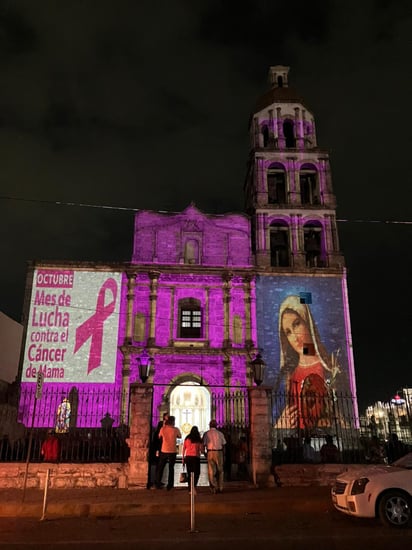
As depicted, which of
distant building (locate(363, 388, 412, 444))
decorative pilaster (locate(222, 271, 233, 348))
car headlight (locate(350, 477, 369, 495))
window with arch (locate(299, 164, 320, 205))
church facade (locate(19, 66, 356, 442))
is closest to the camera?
car headlight (locate(350, 477, 369, 495))

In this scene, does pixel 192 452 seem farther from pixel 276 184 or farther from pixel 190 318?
pixel 276 184

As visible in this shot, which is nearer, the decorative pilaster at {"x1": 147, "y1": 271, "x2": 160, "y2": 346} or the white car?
the white car

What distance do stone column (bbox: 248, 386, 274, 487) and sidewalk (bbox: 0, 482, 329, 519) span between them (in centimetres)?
128

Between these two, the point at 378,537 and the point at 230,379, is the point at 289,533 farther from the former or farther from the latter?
the point at 230,379

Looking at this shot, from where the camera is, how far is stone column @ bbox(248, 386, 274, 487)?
39.8 ft

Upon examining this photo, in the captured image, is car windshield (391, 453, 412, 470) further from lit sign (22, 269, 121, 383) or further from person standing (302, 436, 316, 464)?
lit sign (22, 269, 121, 383)

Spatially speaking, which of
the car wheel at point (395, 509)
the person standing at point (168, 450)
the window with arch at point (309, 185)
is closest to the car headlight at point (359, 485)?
the car wheel at point (395, 509)

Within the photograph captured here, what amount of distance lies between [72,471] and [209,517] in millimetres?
4607

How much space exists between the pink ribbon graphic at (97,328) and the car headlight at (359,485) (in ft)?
60.5

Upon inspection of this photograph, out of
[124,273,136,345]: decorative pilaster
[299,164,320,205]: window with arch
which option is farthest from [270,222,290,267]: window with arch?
[124,273,136,345]: decorative pilaster

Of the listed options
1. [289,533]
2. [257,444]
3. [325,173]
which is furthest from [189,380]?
[289,533]

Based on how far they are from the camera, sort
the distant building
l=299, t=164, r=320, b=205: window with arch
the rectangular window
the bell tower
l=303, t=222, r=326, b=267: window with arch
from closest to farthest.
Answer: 1. the distant building
2. the rectangular window
3. the bell tower
4. l=303, t=222, r=326, b=267: window with arch
5. l=299, t=164, r=320, b=205: window with arch

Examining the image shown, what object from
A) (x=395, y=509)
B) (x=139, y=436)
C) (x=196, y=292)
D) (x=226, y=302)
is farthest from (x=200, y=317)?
(x=395, y=509)

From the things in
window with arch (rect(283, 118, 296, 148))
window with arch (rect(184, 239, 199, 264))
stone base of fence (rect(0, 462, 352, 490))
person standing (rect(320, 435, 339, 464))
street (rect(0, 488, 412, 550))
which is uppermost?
window with arch (rect(283, 118, 296, 148))
